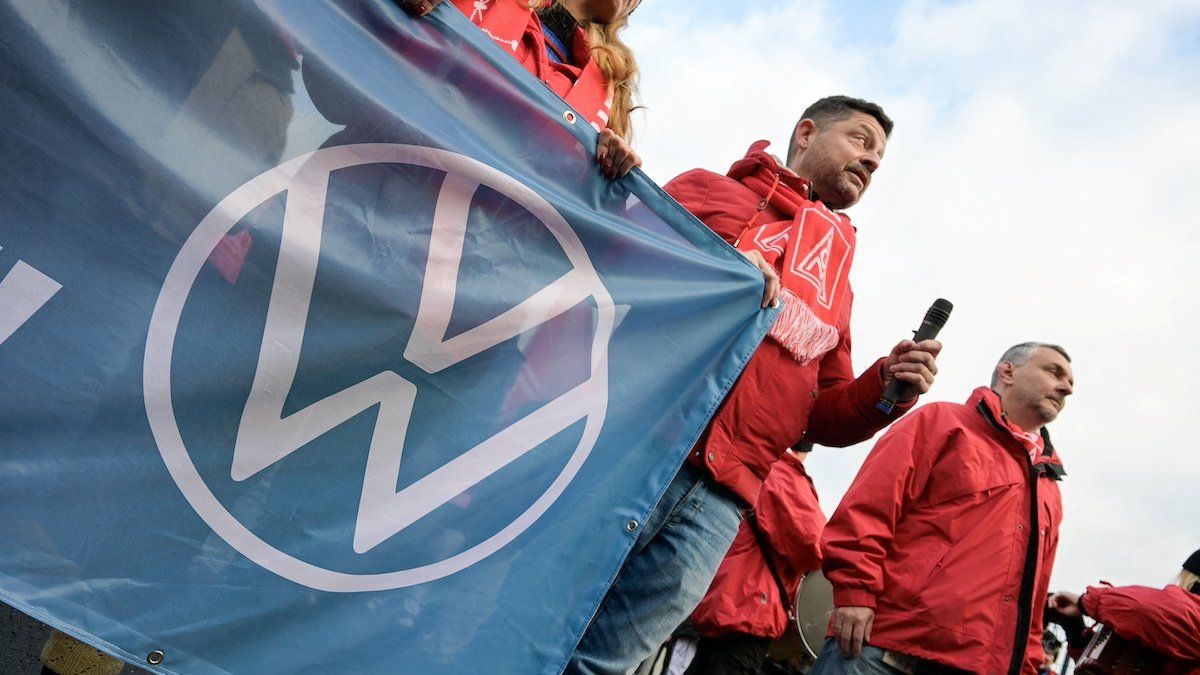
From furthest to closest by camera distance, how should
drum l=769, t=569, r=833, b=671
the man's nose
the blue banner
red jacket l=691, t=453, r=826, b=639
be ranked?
1. drum l=769, t=569, r=833, b=671
2. red jacket l=691, t=453, r=826, b=639
3. the man's nose
4. the blue banner

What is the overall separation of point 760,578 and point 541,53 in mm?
2459

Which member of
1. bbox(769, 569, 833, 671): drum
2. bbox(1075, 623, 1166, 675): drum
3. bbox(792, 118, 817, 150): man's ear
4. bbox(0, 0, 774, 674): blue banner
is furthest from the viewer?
bbox(769, 569, 833, 671): drum

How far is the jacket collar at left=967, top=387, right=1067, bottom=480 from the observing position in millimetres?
3629

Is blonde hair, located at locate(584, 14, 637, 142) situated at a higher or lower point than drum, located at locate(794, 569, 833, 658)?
higher

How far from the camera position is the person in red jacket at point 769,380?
2334 millimetres

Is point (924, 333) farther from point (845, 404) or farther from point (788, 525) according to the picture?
point (788, 525)

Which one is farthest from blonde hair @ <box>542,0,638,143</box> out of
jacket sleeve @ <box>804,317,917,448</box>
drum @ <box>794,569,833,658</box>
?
drum @ <box>794,569,833,658</box>

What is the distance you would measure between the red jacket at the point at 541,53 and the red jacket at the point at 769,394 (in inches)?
18.5

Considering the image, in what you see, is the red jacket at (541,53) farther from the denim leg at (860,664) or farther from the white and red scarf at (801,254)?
the denim leg at (860,664)

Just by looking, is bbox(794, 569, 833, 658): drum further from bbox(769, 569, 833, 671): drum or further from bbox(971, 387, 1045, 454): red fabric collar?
bbox(971, 387, 1045, 454): red fabric collar

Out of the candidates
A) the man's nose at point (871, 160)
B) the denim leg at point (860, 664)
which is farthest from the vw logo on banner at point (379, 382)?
the denim leg at point (860, 664)

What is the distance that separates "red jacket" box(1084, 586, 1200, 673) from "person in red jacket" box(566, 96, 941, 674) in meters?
2.44

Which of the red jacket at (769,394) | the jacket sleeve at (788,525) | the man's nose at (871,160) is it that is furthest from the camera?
the jacket sleeve at (788,525)

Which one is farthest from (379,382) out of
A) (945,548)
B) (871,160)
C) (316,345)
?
(945,548)
